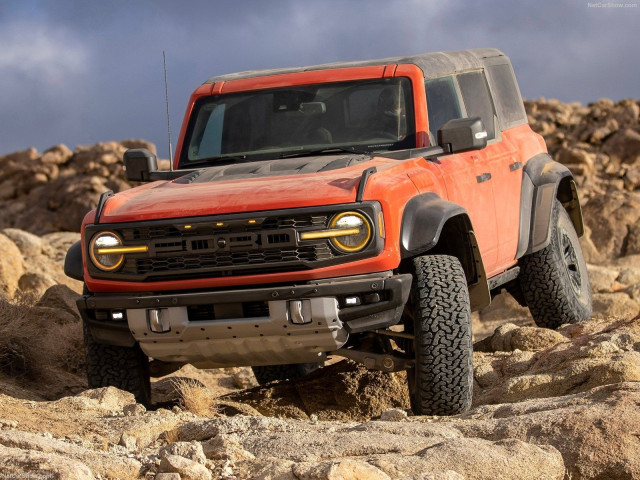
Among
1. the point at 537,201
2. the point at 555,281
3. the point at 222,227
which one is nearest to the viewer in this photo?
the point at 222,227

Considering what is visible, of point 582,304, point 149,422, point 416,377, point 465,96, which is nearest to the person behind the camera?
point 149,422

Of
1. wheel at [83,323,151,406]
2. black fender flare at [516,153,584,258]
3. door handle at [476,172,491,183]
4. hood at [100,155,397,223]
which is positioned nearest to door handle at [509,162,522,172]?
black fender flare at [516,153,584,258]

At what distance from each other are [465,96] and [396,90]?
33.4 inches

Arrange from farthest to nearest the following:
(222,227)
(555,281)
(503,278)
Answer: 1. (555,281)
2. (503,278)
3. (222,227)

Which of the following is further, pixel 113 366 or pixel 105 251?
pixel 113 366

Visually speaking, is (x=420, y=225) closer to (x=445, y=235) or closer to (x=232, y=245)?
(x=445, y=235)

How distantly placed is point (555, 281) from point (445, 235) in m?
2.10

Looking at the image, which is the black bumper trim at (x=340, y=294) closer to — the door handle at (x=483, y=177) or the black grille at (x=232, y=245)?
the black grille at (x=232, y=245)

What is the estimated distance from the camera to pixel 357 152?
7.25 m

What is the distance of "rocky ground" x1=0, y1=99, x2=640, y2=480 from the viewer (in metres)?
4.70

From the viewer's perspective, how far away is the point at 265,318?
6133 mm

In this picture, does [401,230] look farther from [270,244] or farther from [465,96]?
[465,96]

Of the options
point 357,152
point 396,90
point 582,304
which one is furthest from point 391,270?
point 582,304

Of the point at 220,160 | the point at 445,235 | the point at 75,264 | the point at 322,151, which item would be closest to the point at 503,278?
the point at 445,235
